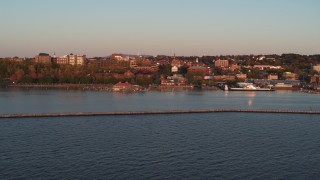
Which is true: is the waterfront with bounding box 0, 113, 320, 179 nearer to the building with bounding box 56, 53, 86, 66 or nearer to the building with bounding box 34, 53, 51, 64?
the building with bounding box 34, 53, 51, 64

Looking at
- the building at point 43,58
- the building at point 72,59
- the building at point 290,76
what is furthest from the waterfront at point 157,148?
the building at point 72,59

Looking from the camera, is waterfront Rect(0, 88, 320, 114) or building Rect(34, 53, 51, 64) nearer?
waterfront Rect(0, 88, 320, 114)

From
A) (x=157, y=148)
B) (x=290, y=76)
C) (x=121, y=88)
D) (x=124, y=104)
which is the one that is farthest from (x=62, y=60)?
(x=157, y=148)

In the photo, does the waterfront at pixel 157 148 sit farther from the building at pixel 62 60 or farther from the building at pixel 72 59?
the building at pixel 62 60

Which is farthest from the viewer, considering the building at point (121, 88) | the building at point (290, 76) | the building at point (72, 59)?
the building at point (72, 59)

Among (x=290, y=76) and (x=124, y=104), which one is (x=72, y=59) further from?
(x=124, y=104)

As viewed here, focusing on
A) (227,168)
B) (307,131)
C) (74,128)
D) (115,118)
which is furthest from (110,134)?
(307,131)

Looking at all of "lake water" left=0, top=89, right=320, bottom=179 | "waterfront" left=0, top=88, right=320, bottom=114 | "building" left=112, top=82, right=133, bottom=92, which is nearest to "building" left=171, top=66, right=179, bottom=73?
"building" left=112, top=82, right=133, bottom=92

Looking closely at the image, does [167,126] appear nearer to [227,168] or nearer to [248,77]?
[227,168]
